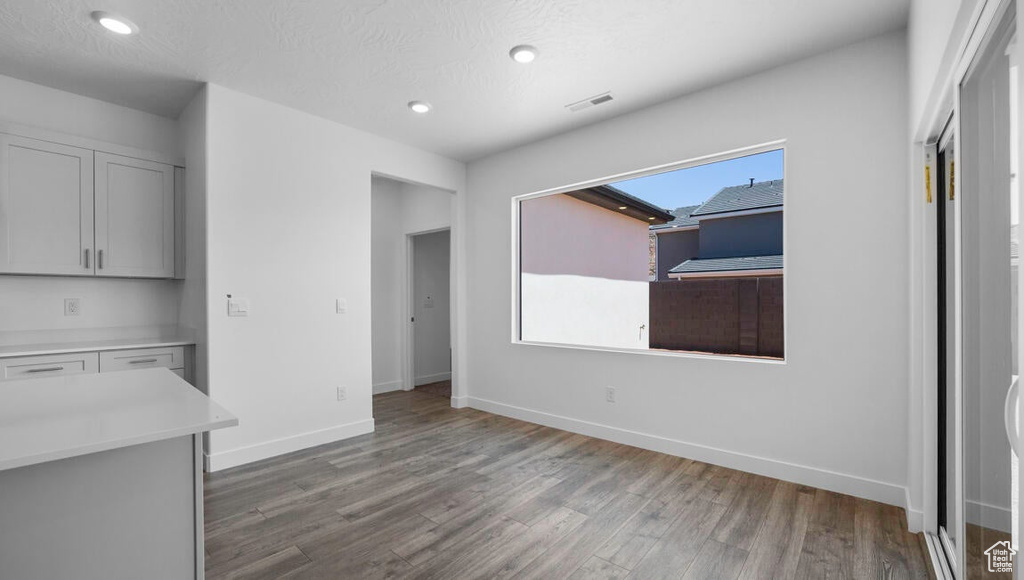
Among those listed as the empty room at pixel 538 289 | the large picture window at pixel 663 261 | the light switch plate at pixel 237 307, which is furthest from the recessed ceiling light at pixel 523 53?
the light switch plate at pixel 237 307

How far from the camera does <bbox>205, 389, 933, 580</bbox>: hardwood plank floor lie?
2.00 m

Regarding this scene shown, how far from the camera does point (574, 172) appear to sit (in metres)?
4.04

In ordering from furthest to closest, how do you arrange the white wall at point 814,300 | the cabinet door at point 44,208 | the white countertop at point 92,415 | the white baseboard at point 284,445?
the white baseboard at point 284,445
the cabinet door at point 44,208
the white wall at point 814,300
the white countertop at point 92,415

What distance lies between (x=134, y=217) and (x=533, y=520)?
139 inches

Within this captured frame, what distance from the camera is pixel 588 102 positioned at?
3453 mm

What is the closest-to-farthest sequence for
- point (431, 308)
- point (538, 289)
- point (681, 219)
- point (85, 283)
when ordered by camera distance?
1. point (85, 283)
2. point (681, 219)
3. point (538, 289)
4. point (431, 308)

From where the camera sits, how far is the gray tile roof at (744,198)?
9.94 ft

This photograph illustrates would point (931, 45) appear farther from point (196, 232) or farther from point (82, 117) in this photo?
point (82, 117)

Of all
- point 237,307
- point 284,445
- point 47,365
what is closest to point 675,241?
point 237,307

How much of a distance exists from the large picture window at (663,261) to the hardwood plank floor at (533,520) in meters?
0.99

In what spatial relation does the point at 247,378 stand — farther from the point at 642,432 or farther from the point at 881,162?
the point at 881,162

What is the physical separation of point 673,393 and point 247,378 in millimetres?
3164

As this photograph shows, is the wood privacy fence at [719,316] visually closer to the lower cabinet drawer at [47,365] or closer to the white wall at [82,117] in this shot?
the lower cabinet drawer at [47,365]

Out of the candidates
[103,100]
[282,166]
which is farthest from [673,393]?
[103,100]
